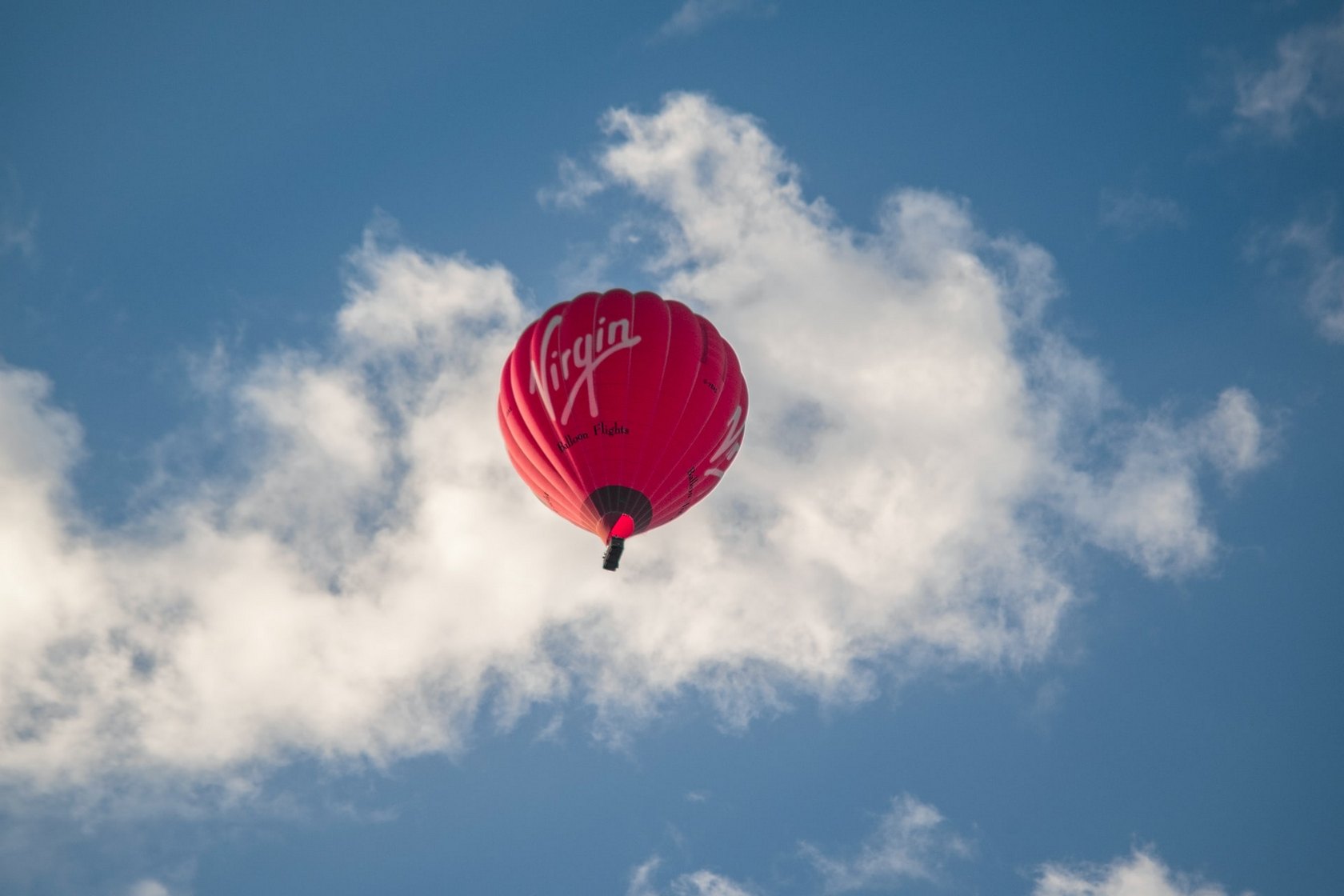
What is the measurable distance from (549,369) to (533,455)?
2649 millimetres

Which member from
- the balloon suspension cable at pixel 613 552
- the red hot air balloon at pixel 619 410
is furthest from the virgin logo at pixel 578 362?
the balloon suspension cable at pixel 613 552

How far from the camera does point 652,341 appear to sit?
1178 inches

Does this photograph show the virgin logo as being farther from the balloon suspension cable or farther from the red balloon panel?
the balloon suspension cable

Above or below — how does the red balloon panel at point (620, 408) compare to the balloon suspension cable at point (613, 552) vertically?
above

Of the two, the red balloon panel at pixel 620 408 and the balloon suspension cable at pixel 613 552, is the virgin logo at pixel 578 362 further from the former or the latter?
the balloon suspension cable at pixel 613 552

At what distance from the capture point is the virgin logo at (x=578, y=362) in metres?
29.4

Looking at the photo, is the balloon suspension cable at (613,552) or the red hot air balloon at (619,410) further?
the balloon suspension cable at (613,552)

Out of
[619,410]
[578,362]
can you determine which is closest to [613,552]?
[619,410]

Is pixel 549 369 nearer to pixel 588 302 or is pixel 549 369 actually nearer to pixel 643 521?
pixel 588 302

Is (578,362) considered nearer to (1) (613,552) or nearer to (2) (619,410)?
(2) (619,410)

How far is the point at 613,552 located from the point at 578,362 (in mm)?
5599

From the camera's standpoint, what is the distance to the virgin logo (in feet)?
96.6

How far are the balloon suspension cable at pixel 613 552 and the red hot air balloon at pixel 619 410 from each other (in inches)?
1.1

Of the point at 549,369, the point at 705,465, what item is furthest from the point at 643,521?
the point at 549,369
